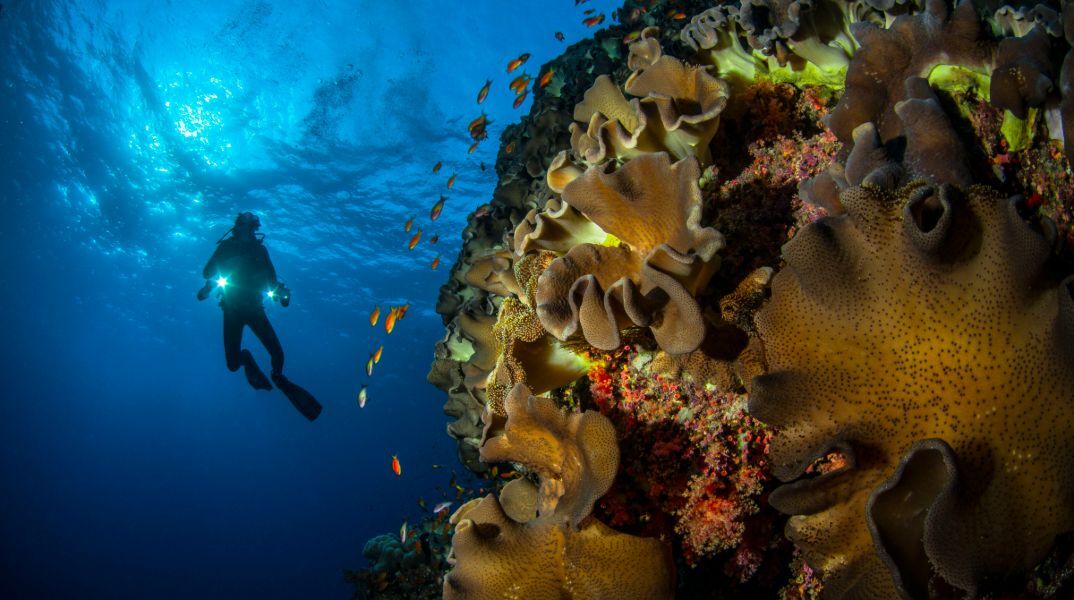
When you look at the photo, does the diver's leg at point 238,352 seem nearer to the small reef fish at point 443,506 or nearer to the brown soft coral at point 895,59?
the small reef fish at point 443,506

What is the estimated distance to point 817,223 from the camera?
169 cm

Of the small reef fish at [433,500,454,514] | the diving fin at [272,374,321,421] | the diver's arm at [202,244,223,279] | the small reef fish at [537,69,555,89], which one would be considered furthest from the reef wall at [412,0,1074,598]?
the diver's arm at [202,244,223,279]

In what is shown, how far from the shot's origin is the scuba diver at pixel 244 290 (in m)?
12.4

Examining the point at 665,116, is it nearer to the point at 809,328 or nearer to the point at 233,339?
the point at 809,328

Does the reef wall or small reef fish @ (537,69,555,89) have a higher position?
small reef fish @ (537,69,555,89)

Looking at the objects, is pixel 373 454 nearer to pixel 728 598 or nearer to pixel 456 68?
pixel 456 68

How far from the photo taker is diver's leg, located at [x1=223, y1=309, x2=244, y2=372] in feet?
40.5

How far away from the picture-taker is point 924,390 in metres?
1.60

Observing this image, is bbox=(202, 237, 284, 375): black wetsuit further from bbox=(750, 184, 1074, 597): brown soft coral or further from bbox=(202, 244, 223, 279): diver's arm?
bbox=(750, 184, 1074, 597): brown soft coral

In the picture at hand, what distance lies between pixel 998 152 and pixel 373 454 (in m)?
102

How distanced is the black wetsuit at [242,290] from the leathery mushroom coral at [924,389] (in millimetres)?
12912

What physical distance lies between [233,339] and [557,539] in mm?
13415

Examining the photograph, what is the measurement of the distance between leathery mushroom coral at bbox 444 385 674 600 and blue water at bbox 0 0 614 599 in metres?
7.08

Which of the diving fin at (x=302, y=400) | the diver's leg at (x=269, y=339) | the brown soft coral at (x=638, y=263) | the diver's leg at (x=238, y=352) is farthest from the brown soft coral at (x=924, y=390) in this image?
the diver's leg at (x=238, y=352)
